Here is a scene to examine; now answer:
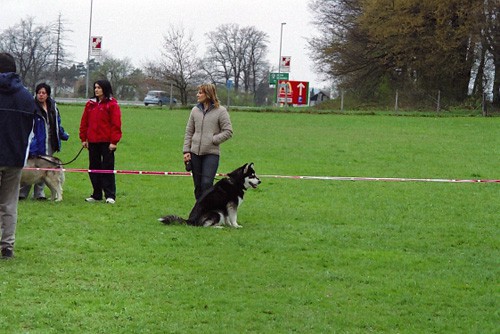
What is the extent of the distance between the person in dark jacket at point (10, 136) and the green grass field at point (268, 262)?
426mm

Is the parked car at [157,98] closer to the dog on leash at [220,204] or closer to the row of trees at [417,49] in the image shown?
the row of trees at [417,49]

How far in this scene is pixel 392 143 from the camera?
2597cm

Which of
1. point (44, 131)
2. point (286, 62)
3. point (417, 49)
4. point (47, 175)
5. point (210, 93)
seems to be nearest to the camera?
point (210, 93)

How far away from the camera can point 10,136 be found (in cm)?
793

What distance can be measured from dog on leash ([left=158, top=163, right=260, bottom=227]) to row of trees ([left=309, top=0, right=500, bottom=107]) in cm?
3735

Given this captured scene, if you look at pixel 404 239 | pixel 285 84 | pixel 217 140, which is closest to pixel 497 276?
pixel 404 239

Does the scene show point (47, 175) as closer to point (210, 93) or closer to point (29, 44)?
point (210, 93)

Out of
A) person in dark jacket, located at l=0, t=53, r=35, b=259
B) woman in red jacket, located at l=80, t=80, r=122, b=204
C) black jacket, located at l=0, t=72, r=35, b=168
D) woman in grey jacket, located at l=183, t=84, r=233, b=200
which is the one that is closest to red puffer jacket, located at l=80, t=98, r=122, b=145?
woman in red jacket, located at l=80, t=80, r=122, b=204

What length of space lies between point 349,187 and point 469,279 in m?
7.75

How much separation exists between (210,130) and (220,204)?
1.00m

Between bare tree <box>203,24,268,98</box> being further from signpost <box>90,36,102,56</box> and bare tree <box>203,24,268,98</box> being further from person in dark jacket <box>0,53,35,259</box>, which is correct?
person in dark jacket <box>0,53,35,259</box>

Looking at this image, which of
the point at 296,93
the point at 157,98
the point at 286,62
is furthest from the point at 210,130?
the point at 157,98

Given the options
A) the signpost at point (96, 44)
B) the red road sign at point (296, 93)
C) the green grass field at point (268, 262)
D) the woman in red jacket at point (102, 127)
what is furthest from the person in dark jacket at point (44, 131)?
the red road sign at point (296, 93)

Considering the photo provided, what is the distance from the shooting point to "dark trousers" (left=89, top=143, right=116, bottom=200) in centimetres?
1266
